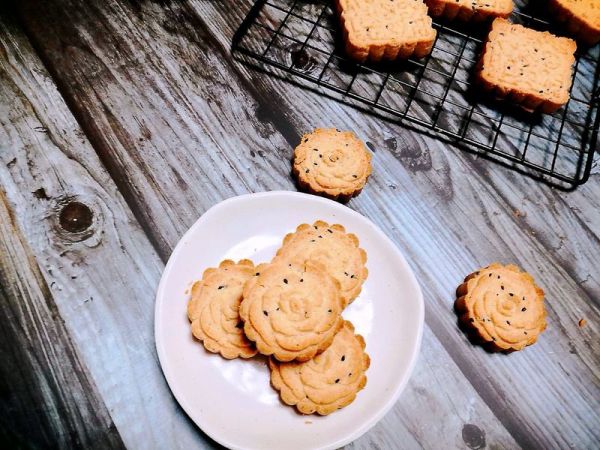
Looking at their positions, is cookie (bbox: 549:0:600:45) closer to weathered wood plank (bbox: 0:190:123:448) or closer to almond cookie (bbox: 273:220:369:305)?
almond cookie (bbox: 273:220:369:305)

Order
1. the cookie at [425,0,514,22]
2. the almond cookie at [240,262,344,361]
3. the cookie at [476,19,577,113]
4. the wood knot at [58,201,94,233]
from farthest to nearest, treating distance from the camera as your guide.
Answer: the cookie at [425,0,514,22] → the cookie at [476,19,577,113] → the wood knot at [58,201,94,233] → the almond cookie at [240,262,344,361]

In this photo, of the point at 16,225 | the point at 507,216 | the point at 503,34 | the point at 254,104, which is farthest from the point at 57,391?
the point at 503,34

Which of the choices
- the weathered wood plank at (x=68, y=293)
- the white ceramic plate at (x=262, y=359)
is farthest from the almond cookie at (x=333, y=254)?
the weathered wood plank at (x=68, y=293)

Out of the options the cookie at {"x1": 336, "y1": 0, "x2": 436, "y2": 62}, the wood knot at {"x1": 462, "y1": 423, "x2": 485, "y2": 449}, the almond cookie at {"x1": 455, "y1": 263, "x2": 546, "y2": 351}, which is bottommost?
the wood knot at {"x1": 462, "y1": 423, "x2": 485, "y2": 449}

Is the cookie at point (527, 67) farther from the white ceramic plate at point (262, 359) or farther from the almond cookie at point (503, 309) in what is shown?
the white ceramic plate at point (262, 359)

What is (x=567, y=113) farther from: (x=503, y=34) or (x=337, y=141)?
(x=337, y=141)

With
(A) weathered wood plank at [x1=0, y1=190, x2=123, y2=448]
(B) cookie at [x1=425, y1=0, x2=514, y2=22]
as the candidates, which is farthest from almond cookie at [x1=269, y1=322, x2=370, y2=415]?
(B) cookie at [x1=425, y1=0, x2=514, y2=22]

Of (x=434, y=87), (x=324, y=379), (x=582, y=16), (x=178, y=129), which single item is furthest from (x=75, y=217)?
(x=582, y=16)
